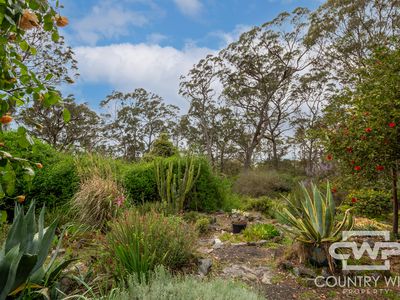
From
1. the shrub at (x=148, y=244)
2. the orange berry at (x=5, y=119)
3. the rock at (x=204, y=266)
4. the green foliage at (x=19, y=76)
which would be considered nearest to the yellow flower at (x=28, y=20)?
the green foliage at (x=19, y=76)

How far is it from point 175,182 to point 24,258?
6101 mm

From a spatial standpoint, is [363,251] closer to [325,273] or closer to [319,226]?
[319,226]

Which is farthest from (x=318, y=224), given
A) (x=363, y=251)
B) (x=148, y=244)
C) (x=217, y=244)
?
(x=148, y=244)

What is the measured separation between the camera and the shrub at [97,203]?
5.77m

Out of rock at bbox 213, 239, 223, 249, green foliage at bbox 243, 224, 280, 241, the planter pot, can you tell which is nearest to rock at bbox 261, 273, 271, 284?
rock at bbox 213, 239, 223, 249

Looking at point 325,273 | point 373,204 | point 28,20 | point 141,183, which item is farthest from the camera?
point 373,204

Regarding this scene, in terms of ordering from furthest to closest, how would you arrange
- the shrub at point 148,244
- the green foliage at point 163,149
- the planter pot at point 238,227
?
the green foliage at point 163,149 → the planter pot at point 238,227 → the shrub at point 148,244

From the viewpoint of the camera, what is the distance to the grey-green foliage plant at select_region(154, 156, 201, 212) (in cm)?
783

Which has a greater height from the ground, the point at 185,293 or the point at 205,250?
the point at 185,293

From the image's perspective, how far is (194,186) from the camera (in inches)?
356

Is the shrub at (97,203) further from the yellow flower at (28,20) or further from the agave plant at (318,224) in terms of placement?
the yellow flower at (28,20)

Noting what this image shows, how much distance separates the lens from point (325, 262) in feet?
12.9

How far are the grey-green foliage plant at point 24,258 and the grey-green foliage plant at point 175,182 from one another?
15.7 feet

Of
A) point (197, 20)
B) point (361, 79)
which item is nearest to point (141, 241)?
point (197, 20)
